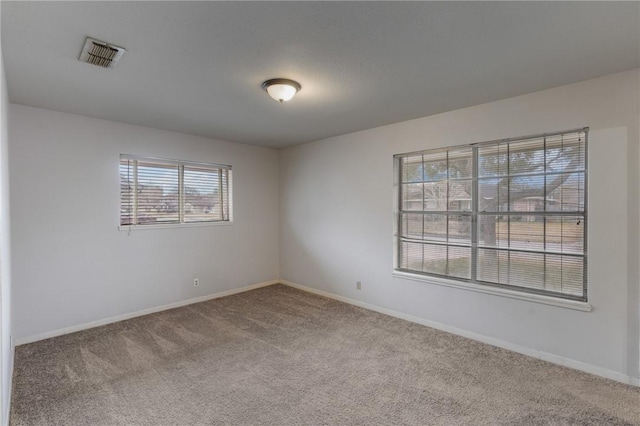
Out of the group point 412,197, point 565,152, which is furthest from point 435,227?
point 565,152

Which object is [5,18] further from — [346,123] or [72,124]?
[346,123]

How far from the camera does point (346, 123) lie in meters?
4.00

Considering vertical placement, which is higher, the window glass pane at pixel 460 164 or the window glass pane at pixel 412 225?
the window glass pane at pixel 460 164

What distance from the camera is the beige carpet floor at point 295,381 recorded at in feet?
7.02

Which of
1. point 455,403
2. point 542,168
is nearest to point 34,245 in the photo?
point 455,403

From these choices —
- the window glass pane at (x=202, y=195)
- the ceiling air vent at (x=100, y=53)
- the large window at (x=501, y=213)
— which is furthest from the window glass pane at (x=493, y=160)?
the window glass pane at (x=202, y=195)

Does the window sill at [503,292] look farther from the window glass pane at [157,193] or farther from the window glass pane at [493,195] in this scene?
the window glass pane at [157,193]

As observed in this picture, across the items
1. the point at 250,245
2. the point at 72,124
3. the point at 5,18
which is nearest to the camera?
the point at 5,18

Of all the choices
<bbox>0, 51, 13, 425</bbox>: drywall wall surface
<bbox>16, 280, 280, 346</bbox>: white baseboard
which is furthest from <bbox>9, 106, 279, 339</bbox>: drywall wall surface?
<bbox>0, 51, 13, 425</bbox>: drywall wall surface

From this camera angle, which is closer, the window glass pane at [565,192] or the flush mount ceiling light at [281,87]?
the flush mount ceiling light at [281,87]

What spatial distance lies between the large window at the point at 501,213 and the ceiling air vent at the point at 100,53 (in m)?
3.11

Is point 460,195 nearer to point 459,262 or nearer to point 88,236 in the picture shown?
point 459,262

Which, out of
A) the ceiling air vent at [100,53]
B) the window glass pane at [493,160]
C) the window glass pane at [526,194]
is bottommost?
the window glass pane at [526,194]

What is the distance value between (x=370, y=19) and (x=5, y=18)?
205 cm
